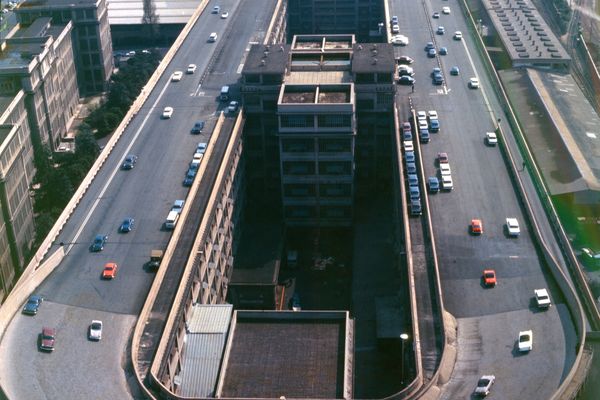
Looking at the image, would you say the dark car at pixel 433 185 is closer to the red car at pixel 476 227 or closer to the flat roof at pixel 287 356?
the red car at pixel 476 227

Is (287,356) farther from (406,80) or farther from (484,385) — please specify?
(406,80)

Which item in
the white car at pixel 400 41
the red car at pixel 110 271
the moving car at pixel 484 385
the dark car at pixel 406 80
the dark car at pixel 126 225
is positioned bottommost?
the white car at pixel 400 41

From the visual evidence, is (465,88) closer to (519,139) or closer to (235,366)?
(519,139)

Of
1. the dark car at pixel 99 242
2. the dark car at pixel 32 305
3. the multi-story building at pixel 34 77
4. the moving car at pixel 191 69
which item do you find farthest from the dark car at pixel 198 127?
the dark car at pixel 32 305

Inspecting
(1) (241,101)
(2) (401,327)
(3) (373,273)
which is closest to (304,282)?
(3) (373,273)

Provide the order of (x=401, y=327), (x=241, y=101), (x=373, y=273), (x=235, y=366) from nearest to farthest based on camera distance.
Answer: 1. (x=235, y=366)
2. (x=401, y=327)
3. (x=373, y=273)
4. (x=241, y=101)

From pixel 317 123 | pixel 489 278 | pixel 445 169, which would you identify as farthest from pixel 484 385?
pixel 317 123
